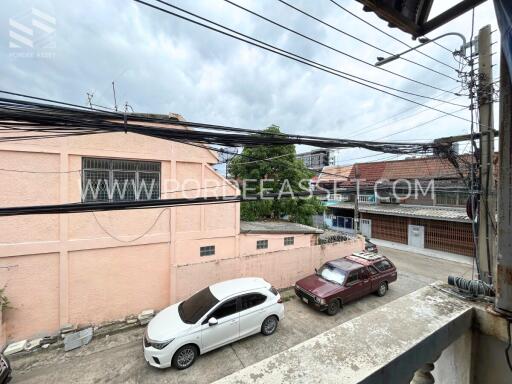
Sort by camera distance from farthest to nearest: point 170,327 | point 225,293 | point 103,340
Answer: point 103,340 < point 225,293 < point 170,327

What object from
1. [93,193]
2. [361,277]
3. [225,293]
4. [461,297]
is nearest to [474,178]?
[461,297]

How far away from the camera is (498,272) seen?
4.67ft

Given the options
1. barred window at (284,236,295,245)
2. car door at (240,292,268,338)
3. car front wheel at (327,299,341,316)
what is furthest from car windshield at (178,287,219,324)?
barred window at (284,236,295,245)

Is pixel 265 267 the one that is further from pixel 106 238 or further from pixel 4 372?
pixel 4 372

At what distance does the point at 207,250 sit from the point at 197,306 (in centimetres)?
271

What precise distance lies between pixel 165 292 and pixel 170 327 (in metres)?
2.63

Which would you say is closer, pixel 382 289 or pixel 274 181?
pixel 382 289

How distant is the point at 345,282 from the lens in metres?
7.79

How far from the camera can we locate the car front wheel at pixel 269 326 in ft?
21.2

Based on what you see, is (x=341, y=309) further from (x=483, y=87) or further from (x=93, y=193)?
(x=93, y=193)

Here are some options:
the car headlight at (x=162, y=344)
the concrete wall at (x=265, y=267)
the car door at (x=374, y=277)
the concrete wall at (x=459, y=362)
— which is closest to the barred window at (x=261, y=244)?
the concrete wall at (x=265, y=267)

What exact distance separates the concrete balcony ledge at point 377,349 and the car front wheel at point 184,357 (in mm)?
5189

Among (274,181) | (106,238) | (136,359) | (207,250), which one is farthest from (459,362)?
(274,181)

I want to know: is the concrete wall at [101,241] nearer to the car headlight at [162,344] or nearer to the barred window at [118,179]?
the barred window at [118,179]
